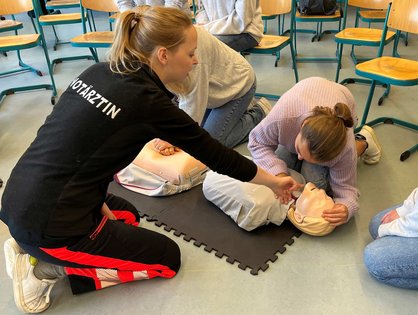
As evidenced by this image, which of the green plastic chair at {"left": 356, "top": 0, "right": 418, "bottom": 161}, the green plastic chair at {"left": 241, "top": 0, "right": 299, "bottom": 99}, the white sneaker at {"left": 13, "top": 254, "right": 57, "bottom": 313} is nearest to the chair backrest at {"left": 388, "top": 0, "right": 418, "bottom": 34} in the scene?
the green plastic chair at {"left": 356, "top": 0, "right": 418, "bottom": 161}

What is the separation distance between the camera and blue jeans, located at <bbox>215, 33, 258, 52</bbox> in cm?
247

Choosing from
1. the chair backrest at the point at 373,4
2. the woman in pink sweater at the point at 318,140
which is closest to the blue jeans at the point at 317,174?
the woman in pink sweater at the point at 318,140

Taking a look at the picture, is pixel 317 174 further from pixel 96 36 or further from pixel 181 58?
pixel 96 36

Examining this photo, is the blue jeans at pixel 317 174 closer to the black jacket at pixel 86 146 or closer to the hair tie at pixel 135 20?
the black jacket at pixel 86 146

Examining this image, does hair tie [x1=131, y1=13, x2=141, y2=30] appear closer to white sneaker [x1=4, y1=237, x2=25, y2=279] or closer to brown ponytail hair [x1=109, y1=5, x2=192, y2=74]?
brown ponytail hair [x1=109, y1=5, x2=192, y2=74]

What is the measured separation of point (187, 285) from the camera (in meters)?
1.42

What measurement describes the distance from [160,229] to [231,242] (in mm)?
329

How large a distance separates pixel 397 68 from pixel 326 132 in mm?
1003

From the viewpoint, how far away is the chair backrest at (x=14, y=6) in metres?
2.94

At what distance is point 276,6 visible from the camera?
2932 millimetres

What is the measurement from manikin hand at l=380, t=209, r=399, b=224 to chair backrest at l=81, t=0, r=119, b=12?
2.64m

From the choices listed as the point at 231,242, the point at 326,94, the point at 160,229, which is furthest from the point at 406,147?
the point at 160,229

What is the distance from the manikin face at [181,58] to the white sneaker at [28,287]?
82cm

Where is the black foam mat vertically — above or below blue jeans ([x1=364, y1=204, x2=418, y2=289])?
below
